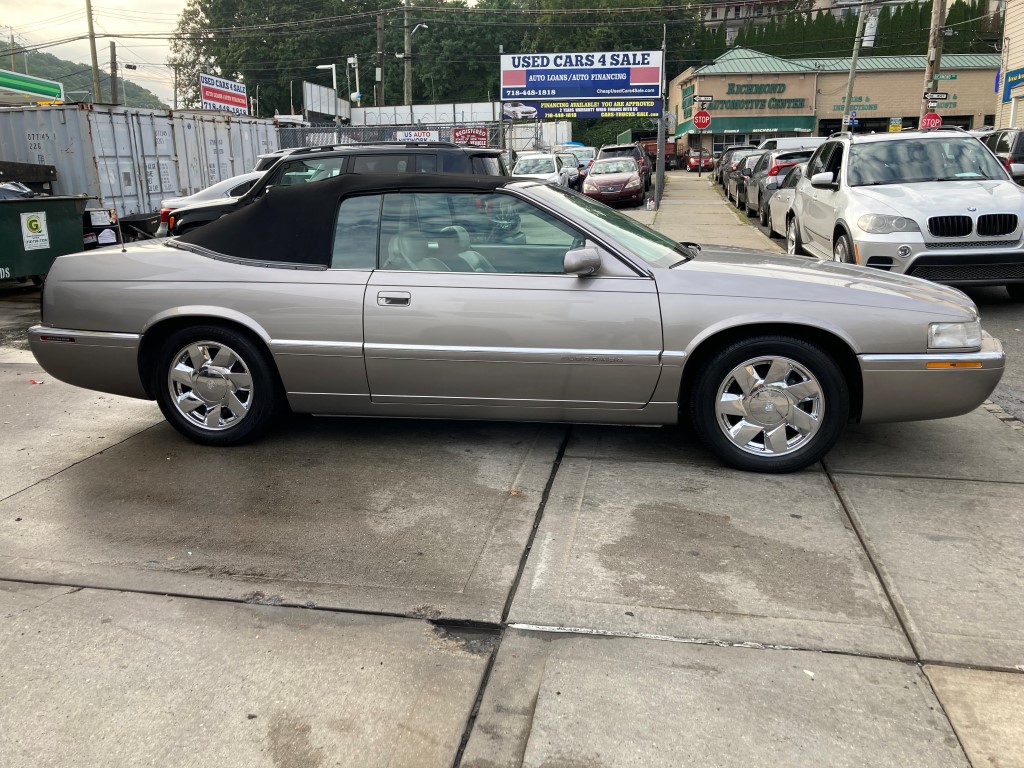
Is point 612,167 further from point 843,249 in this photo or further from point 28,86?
point 843,249

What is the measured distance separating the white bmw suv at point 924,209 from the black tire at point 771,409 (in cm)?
442

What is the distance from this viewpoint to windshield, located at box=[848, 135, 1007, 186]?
9273mm

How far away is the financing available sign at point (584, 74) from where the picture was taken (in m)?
40.8

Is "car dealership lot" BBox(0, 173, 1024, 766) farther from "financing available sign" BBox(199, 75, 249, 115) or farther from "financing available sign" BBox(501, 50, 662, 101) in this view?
"financing available sign" BBox(501, 50, 662, 101)

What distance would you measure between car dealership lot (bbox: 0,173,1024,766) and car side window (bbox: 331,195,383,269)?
3.56 feet

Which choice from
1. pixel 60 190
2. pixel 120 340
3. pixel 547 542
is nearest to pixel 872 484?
pixel 547 542

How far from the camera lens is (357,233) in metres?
4.85

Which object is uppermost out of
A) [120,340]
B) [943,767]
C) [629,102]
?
[629,102]

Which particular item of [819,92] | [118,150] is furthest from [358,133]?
[819,92]

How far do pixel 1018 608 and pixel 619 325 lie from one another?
211 centimetres

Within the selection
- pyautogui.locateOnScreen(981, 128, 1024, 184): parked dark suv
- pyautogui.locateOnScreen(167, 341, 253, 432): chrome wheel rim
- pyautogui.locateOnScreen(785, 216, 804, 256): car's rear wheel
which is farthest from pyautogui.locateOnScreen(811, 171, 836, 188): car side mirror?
pyautogui.locateOnScreen(981, 128, 1024, 184): parked dark suv

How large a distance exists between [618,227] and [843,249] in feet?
16.3

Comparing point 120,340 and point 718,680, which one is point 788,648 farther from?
point 120,340

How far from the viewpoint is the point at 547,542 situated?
3850 mm
